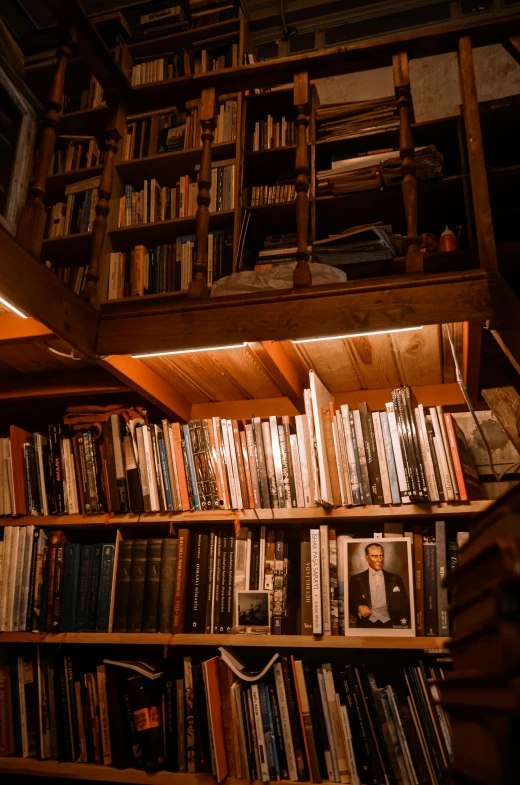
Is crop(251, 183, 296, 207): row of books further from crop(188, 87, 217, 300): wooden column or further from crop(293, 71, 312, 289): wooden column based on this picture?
crop(293, 71, 312, 289): wooden column

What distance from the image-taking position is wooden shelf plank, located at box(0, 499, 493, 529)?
1.56 meters

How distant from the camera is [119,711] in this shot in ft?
5.49

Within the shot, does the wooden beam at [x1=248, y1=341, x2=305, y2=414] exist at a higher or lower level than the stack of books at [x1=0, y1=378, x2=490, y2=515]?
higher

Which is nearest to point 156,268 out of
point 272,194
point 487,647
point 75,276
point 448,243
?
point 75,276

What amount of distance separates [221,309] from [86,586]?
1.03m

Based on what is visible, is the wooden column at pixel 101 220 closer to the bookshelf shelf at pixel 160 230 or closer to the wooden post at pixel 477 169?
the bookshelf shelf at pixel 160 230

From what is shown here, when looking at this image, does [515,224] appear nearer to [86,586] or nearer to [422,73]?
[422,73]

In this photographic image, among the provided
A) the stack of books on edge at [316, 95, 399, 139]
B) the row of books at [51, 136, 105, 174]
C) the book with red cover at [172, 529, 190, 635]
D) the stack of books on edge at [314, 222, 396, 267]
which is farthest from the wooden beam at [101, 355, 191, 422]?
the row of books at [51, 136, 105, 174]

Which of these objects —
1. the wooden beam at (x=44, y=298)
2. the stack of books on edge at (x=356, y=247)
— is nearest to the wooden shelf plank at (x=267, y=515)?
the wooden beam at (x=44, y=298)

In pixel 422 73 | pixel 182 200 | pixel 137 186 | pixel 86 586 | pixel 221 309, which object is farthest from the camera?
pixel 422 73

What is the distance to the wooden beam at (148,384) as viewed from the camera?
5.30ft

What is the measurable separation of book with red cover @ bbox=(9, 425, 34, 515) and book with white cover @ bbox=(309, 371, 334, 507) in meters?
1.03

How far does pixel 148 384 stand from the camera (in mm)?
1785

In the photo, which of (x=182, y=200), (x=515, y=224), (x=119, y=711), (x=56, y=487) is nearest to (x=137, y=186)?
(x=182, y=200)
